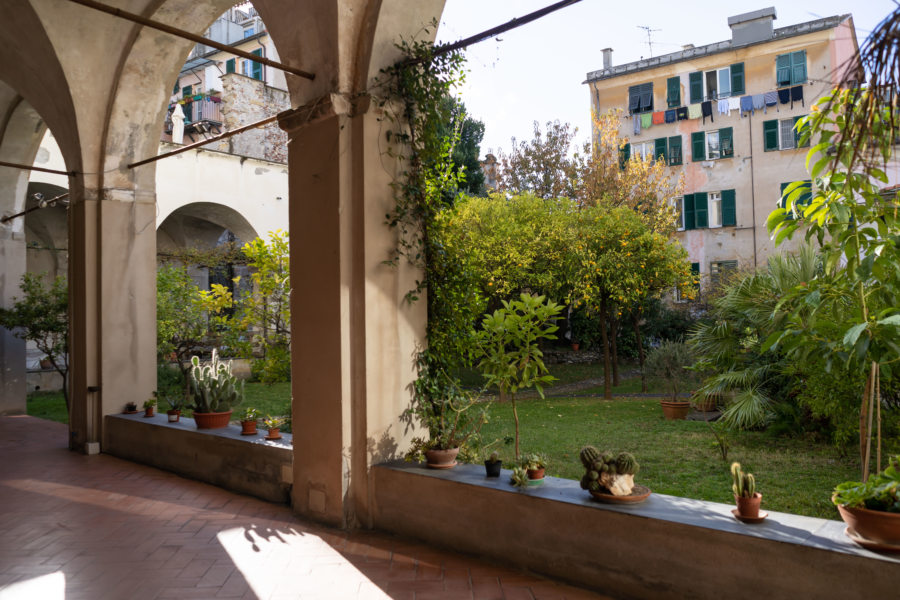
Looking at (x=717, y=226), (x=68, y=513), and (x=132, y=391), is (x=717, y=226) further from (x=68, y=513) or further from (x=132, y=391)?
(x=68, y=513)

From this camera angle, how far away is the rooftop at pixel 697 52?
789 inches

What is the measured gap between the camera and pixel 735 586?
267 cm

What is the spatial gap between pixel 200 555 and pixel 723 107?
21.8 metres

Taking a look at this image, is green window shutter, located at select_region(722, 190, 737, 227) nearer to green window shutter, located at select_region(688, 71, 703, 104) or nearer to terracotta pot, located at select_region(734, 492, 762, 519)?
green window shutter, located at select_region(688, 71, 703, 104)

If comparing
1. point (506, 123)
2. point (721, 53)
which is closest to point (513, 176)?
point (506, 123)

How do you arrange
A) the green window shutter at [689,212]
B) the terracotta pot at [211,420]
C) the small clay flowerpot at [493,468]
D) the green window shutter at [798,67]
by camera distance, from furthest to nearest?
the green window shutter at [689,212] < the green window shutter at [798,67] < the terracotta pot at [211,420] < the small clay flowerpot at [493,468]

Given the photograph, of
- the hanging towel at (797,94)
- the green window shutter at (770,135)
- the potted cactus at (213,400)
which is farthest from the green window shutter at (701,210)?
the potted cactus at (213,400)

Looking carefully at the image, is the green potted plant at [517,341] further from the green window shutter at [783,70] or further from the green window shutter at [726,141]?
the green window shutter at [783,70]

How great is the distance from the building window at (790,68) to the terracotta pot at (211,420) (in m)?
20.9

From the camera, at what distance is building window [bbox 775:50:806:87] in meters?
20.3

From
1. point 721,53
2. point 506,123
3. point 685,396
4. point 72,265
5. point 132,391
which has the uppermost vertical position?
point 721,53

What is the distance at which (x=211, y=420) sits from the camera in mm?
5754

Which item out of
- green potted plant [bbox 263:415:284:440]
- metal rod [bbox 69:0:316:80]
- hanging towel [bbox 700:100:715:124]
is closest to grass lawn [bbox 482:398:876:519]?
green potted plant [bbox 263:415:284:440]

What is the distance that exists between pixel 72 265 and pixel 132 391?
60.8 inches
